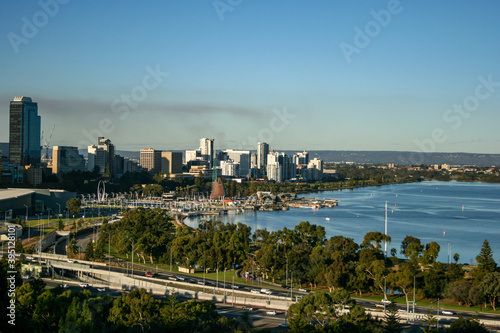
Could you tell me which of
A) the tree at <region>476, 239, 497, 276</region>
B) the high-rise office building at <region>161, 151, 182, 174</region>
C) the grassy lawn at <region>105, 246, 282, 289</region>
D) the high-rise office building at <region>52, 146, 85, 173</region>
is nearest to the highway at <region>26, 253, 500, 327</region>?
the grassy lawn at <region>105, 246, 282, 289</region>

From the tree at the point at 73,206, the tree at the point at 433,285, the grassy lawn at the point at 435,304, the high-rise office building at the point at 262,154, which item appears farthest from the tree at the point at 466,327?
the high-rise office building at the point at 262,154

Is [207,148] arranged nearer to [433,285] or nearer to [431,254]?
[431,254]

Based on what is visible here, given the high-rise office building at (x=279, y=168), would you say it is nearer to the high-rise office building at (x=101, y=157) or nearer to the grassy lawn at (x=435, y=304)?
the high-rise office building at (x=101, y=157)

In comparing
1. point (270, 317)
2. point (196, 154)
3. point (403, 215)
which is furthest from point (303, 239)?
point (196, 154)

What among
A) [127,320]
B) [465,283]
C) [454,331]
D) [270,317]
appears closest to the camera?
[454,331]

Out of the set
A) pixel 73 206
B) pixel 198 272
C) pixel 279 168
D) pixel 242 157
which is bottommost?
pixel 198 272

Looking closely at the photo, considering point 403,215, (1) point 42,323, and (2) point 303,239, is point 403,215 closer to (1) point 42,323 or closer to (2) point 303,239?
(2) point 303,239

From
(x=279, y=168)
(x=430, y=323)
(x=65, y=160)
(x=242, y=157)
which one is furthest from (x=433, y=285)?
(x=242, y=157)
